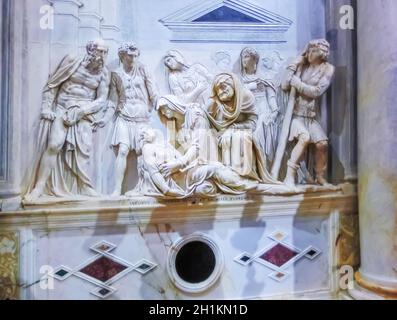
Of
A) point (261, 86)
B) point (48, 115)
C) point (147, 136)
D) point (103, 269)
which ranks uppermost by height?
point (261, 86)

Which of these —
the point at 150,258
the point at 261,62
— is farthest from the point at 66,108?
the point at 261,62

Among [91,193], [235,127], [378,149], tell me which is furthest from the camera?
[235,127]

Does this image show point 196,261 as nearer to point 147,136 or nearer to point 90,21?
point 147,136

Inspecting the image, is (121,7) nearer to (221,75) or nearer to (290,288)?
(221,75)

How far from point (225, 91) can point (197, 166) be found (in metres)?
0.61

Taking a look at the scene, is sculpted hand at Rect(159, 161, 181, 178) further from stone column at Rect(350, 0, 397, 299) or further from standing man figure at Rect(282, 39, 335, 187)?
stone column at Rect(350, 0, 397, 299)

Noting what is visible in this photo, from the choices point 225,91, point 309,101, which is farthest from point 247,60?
point 309,101

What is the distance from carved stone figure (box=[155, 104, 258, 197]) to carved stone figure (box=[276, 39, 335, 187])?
457 mm

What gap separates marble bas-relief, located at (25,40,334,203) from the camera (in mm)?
2273

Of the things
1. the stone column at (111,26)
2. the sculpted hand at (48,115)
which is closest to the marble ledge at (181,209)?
the sculpted hand at (48,115)

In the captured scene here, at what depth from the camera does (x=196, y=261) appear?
93.8 inches

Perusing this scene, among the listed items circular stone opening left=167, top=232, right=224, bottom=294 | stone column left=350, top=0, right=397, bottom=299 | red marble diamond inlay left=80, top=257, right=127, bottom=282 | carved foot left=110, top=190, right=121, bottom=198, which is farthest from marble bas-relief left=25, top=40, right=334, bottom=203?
red marble diamond inlay left=80, top=257, right=127, bottom=282

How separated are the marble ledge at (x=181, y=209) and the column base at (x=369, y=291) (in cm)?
53

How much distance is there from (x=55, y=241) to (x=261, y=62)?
6.98 ft
